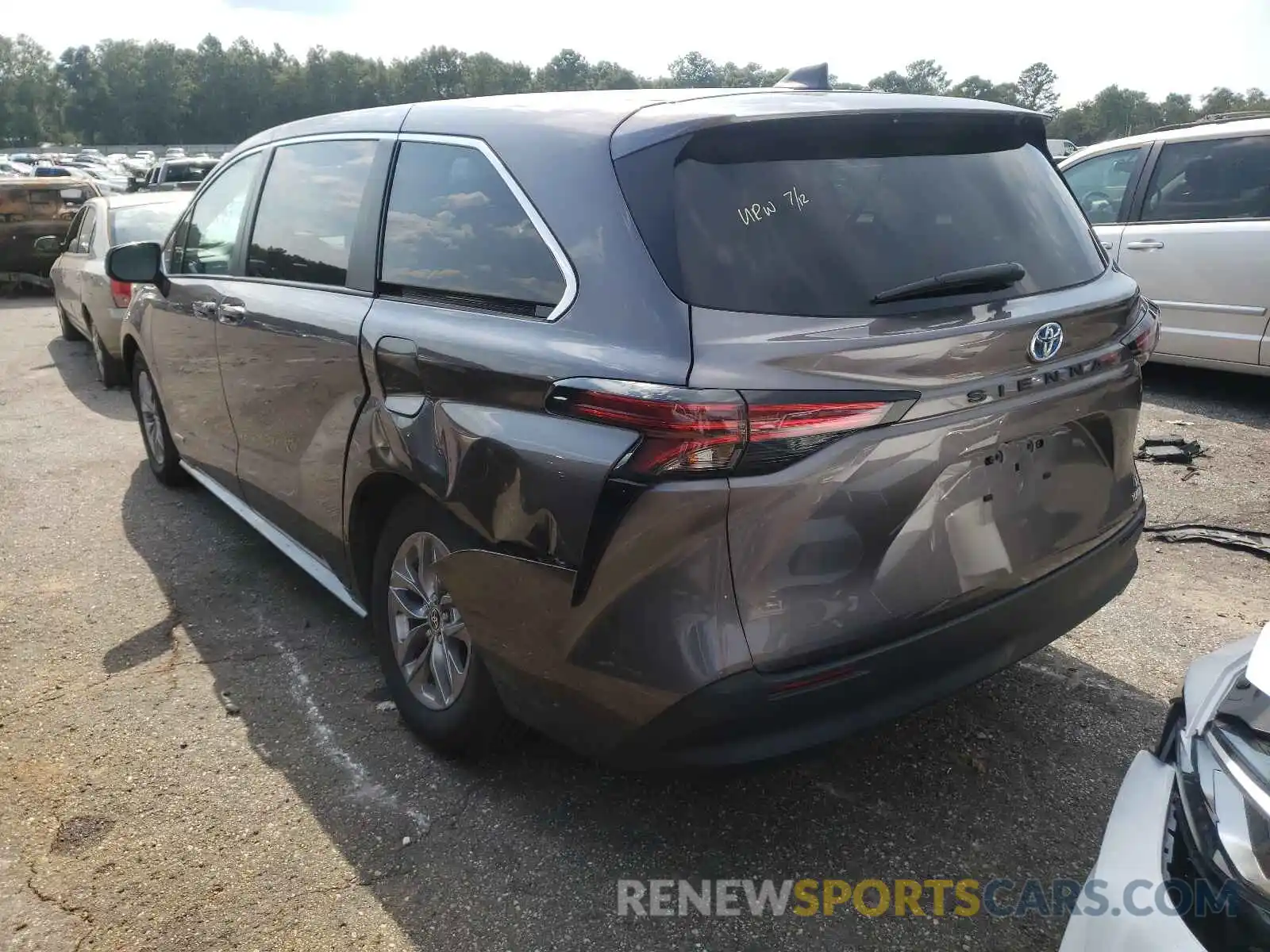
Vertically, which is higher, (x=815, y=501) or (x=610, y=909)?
(x=815, y=501)

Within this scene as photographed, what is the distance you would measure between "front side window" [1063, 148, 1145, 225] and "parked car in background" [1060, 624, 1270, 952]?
6.28 m

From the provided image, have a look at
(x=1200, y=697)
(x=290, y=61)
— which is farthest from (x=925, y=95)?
(x=290, y=61)

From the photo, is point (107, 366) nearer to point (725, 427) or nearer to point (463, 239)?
point (463, 239)

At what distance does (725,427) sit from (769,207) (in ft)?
1.82

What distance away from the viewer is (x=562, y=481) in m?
2.17

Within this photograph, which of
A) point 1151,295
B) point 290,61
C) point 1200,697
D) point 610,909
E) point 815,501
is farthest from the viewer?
point 290,61

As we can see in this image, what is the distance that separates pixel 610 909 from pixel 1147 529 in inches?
131

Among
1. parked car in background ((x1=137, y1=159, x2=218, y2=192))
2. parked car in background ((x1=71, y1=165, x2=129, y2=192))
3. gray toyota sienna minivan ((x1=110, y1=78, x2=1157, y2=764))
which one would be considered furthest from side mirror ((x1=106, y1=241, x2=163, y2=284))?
parked car in background ((x1=71, y1=165, x2=129, y2=192))

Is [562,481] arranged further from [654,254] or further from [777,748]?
[777,748]

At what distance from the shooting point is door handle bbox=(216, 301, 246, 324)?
3.82 meters

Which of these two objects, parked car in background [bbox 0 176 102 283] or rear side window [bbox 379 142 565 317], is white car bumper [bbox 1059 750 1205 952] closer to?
rear side window [bbox 379 142 565 317]

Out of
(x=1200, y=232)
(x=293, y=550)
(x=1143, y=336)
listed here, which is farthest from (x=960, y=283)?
(x=1200, y=232)

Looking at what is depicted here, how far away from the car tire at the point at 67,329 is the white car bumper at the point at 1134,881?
448 inches

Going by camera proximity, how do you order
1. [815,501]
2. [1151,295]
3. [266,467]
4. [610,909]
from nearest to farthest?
1. [815,501]
2. [610,909]
3. [266,467]
4. [1151,295]
